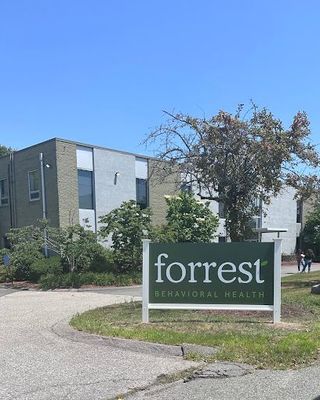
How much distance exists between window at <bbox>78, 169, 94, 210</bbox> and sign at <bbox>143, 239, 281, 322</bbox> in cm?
1747

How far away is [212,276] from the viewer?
909 cm

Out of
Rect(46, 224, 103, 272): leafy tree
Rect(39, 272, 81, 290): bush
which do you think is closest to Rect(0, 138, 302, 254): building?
Rect(46, 224, 103, 272): leafy tree

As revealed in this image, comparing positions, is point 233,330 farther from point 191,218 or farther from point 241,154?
point 191,218

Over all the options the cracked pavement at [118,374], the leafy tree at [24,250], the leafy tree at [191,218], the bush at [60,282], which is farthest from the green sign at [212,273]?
the leafy tree at [191,218]

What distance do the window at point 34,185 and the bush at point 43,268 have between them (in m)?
5.80

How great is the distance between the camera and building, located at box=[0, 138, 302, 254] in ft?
82.0

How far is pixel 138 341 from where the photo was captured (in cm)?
719

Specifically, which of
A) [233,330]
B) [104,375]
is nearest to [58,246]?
[233,330]

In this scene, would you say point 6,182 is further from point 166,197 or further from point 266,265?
point 266,265

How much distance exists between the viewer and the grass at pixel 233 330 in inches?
256

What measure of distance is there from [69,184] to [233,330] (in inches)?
725

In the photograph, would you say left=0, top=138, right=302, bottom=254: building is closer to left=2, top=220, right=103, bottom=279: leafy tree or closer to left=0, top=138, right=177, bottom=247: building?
left=0, top=138, right=177, bottom=247: building

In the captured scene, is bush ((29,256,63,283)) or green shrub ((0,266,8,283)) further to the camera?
green shrub ((0,266,8,283))

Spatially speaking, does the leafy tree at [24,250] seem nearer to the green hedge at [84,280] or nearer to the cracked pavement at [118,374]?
the green hedge at [84,280]
